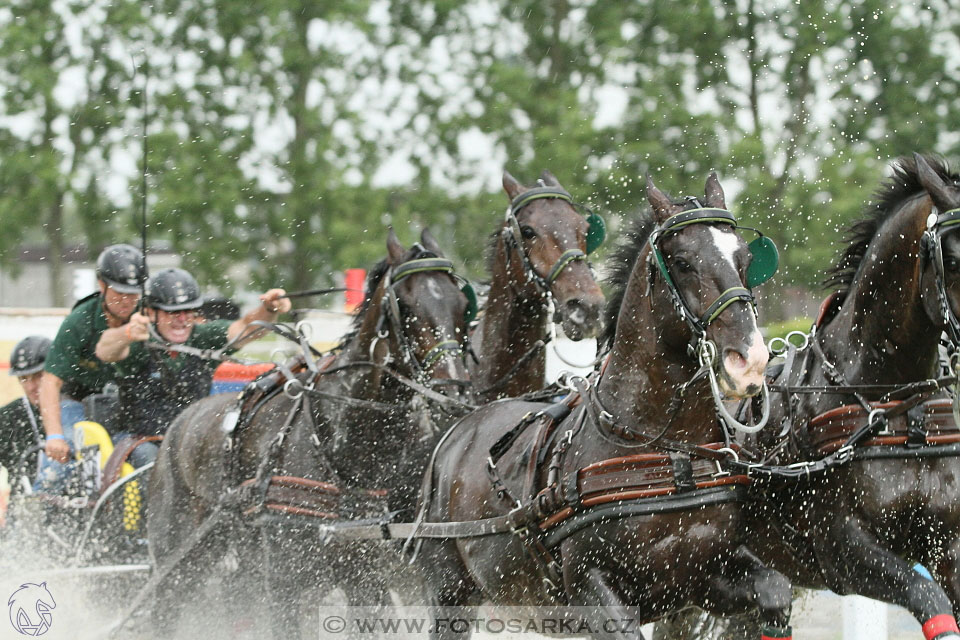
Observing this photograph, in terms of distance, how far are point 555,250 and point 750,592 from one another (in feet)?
7.22

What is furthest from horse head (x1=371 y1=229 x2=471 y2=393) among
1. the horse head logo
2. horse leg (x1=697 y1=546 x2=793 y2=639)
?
the horse head logo

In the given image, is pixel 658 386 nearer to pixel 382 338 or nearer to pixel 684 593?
pixel 684 593

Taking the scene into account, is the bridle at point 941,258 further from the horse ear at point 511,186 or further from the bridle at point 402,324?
the horse ear at point 511,186

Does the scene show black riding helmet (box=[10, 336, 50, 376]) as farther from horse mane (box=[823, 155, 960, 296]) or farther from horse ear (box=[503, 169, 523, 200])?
horse mane (box=[823, 155, 960, 296])

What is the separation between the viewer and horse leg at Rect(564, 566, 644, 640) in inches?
145

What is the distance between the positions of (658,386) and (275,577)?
89.3 inches

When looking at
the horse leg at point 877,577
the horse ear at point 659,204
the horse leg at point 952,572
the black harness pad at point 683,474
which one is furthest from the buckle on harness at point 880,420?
the horse ear at point 659,204

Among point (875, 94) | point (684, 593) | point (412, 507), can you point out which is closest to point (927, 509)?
point (684, 593)

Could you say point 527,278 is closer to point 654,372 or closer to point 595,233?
point 595,233

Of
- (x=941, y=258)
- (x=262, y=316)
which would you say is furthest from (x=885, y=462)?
(x=262, y=316)

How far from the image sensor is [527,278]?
5.59 m

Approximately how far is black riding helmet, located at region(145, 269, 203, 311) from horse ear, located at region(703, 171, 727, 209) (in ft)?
12.4

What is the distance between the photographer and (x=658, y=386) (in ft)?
12.6

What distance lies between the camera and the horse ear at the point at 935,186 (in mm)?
4004
